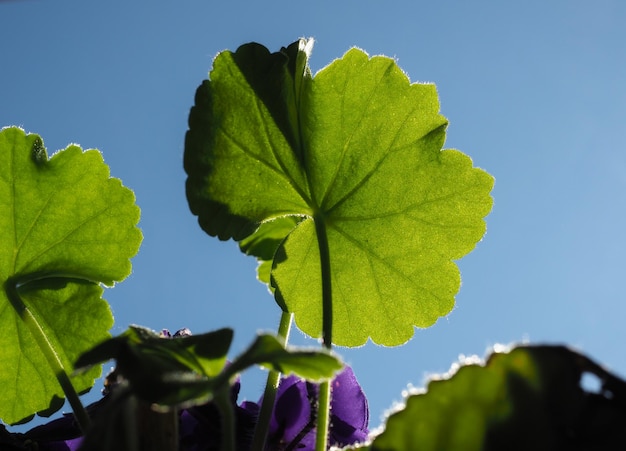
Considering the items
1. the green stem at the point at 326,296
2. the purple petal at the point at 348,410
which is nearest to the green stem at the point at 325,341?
the green stem at the point at 326,296

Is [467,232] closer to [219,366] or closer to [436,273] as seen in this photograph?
[436,273]

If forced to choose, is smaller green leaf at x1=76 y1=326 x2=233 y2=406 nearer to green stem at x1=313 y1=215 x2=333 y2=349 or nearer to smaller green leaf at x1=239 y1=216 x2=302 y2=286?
green stem at x1=313 y1=215 x2=333 y2=349

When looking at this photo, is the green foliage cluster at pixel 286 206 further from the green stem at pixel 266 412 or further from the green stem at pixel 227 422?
the green stem at pixel 227 422

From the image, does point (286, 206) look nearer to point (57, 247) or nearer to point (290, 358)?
point (57, 247)

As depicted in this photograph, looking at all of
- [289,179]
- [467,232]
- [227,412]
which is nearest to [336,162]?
[289,179]

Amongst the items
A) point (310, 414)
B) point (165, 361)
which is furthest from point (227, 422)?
point (310, 414)

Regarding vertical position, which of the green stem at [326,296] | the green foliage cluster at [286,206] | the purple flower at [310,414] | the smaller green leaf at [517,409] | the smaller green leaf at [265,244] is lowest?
the smaller green leaf at [517,409]

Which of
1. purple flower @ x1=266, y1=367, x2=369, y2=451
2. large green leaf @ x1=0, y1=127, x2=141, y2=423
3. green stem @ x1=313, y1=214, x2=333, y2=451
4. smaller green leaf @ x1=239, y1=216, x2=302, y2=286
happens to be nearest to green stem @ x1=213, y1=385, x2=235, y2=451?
green stem @ x1=313, y1=214, x2=333, y2=451
